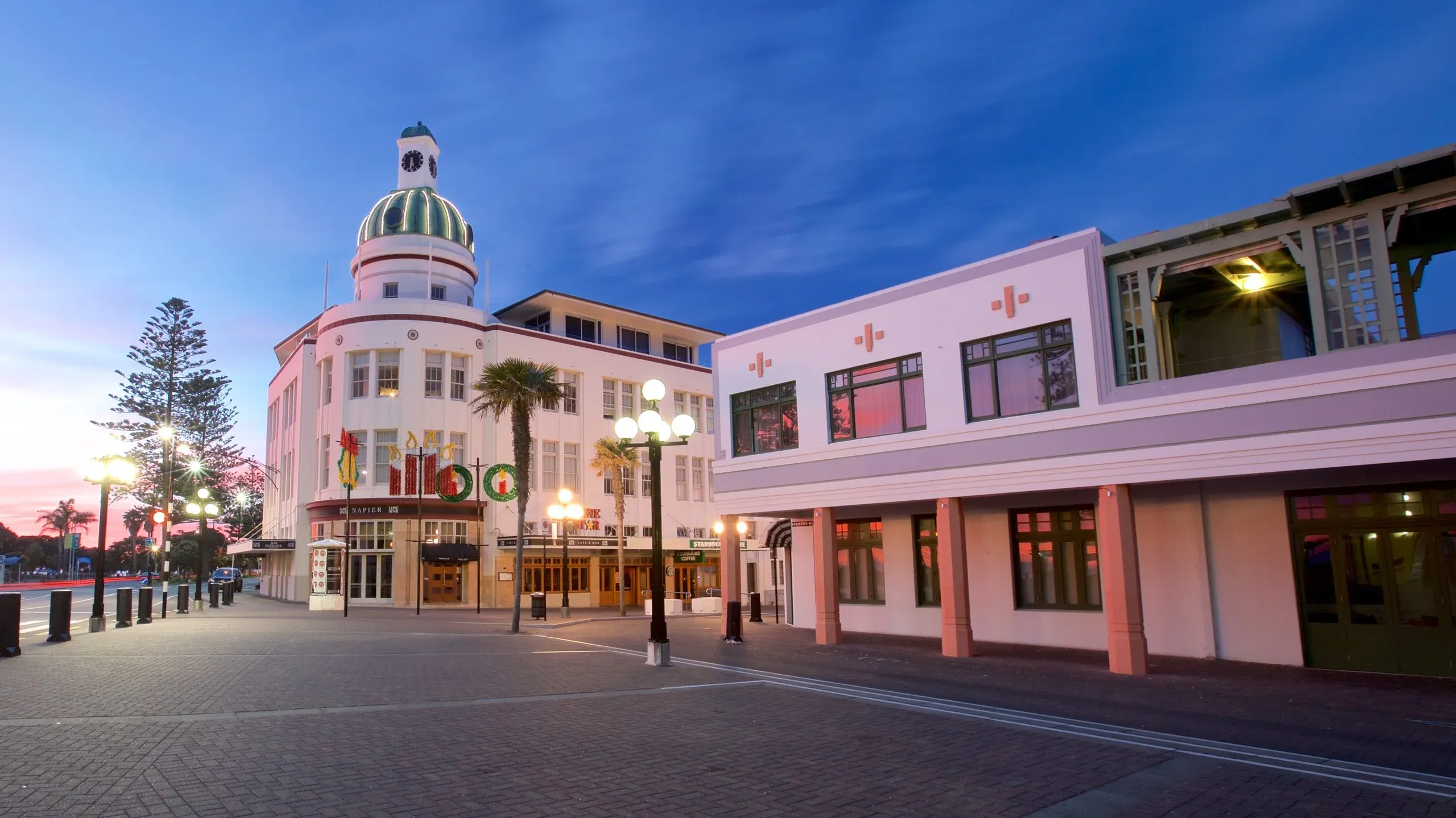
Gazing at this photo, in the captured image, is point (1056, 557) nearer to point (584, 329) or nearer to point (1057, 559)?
point (1057, 559)

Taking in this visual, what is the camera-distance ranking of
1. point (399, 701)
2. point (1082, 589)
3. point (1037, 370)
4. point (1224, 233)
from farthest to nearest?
point (1082, 589)
point (1037, 370)
point (1224, 233)
point (399, 701)

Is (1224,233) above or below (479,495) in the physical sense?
above

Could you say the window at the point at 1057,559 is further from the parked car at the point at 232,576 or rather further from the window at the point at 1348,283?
the parked car at the point at 232,576

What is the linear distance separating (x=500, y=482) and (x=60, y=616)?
19.4 metres

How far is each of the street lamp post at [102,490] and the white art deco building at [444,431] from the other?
16416 mm

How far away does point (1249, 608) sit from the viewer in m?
16.4

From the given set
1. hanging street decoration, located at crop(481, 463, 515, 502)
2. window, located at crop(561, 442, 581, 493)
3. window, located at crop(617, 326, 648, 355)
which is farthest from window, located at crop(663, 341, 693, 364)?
hanging street decoration, located at crop(481, 463, 515, 502)

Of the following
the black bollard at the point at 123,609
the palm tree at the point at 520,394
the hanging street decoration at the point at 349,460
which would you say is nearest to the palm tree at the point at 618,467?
the palm tree at the point at 520,394

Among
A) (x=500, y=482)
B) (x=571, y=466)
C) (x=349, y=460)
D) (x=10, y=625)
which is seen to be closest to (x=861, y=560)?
(x=10, y=625)

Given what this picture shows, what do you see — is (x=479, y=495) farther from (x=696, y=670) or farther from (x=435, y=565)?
(x=696, y=670)

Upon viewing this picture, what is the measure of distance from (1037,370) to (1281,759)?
1021cm

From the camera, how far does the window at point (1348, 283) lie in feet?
43.9

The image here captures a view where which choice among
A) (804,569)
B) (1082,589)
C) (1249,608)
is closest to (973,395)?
(1082,589)

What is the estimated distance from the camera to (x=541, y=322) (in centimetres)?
5209
